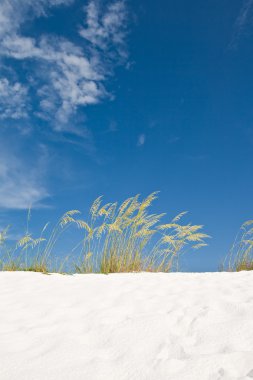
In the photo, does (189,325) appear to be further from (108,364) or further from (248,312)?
(108,364)

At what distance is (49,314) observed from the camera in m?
2.80

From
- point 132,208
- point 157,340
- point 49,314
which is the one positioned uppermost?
point 132,208

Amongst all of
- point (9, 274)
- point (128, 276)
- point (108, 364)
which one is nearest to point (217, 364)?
point (108, 364)

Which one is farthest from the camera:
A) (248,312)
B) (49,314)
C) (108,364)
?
(49,314)

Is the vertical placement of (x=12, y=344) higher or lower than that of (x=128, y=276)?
lower

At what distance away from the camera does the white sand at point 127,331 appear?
1834 millimetres

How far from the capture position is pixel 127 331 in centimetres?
234

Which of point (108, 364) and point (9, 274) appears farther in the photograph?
point (9, 274)

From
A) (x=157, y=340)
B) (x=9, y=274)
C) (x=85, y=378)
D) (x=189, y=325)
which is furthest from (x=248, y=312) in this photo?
(x=9, y=274)

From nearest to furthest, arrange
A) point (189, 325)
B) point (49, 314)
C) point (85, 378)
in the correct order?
1. point (85, 378)
2. point (189, 325)
3. point (49, 314)

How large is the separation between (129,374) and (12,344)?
2.51 ft

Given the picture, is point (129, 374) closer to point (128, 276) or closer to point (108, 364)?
point (108, 364)

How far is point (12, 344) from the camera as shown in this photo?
2.23 metres

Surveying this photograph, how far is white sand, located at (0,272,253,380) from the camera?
6.02ft
